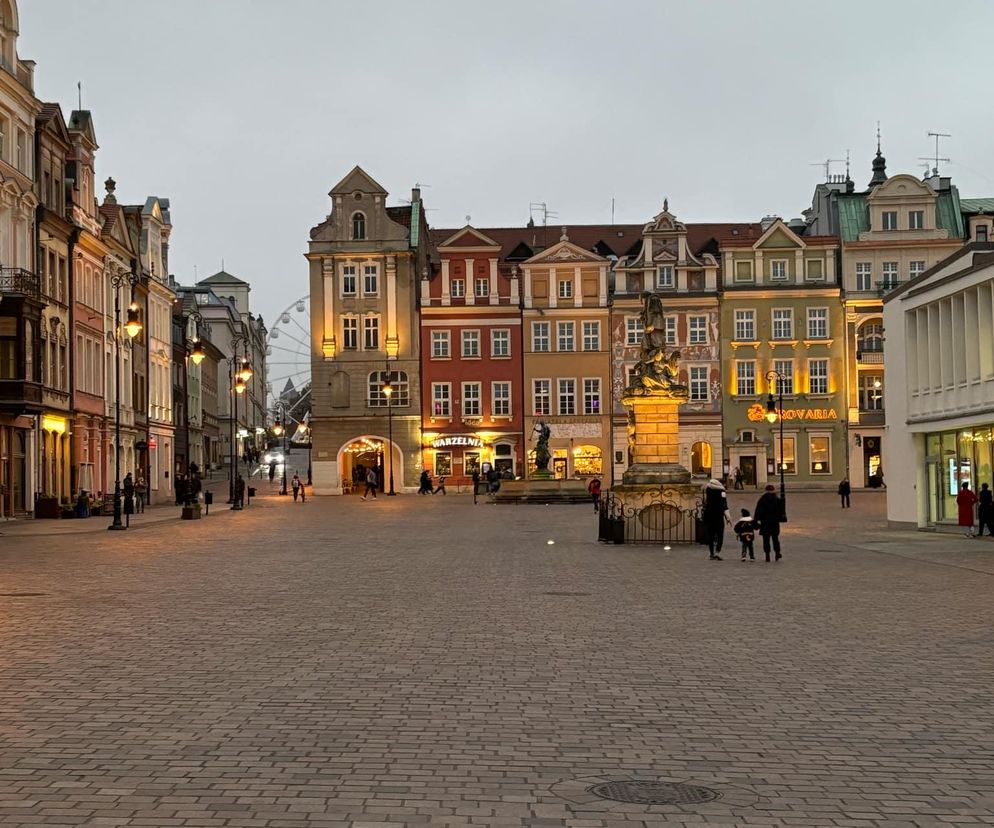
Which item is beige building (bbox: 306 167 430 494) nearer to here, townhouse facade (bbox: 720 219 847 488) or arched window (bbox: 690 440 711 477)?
arched window (bbox: 690 440 711 477)

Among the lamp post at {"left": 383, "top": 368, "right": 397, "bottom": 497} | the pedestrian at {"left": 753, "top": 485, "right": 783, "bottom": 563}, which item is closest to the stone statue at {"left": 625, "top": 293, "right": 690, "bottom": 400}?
the pedestrian at {"left": 753, "top": 485, "right": 783, "bottom": 563}

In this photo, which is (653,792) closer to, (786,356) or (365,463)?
(786,356)

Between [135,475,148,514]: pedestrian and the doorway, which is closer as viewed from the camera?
[135,475,148,514]: pedestrian

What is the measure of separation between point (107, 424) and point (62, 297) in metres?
8.39

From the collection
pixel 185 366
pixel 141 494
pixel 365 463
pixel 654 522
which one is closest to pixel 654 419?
pixel 654 522

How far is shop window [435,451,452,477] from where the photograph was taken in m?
83.5

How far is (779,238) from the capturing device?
83.4m

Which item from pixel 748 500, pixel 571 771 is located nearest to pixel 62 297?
pixel 748 500

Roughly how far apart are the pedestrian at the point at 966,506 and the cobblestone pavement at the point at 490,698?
472 inches

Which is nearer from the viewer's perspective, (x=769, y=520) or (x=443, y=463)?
(x=769, y=520)

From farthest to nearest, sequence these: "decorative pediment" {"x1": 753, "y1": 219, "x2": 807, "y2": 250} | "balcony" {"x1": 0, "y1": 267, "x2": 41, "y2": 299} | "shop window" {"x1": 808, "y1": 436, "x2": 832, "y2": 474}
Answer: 1. "decorative pediment" {"x1": 753, "y1": 219, "x2": 807, "y2": 250}
2. "shop window" {"x1": 808, "y1": 436, "x2": 832, "y2": 474}
3. "balcony" {"x1": 0, "y1": 267, "x2": 41, "y2": 299}

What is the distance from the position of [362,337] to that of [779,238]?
26241mm

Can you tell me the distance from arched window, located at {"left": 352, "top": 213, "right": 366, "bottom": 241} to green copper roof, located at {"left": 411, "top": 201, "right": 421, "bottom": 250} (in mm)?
3277

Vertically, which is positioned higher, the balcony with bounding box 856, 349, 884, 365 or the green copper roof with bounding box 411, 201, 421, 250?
the green copper roof with bounding box 411, 201, 421, 250
